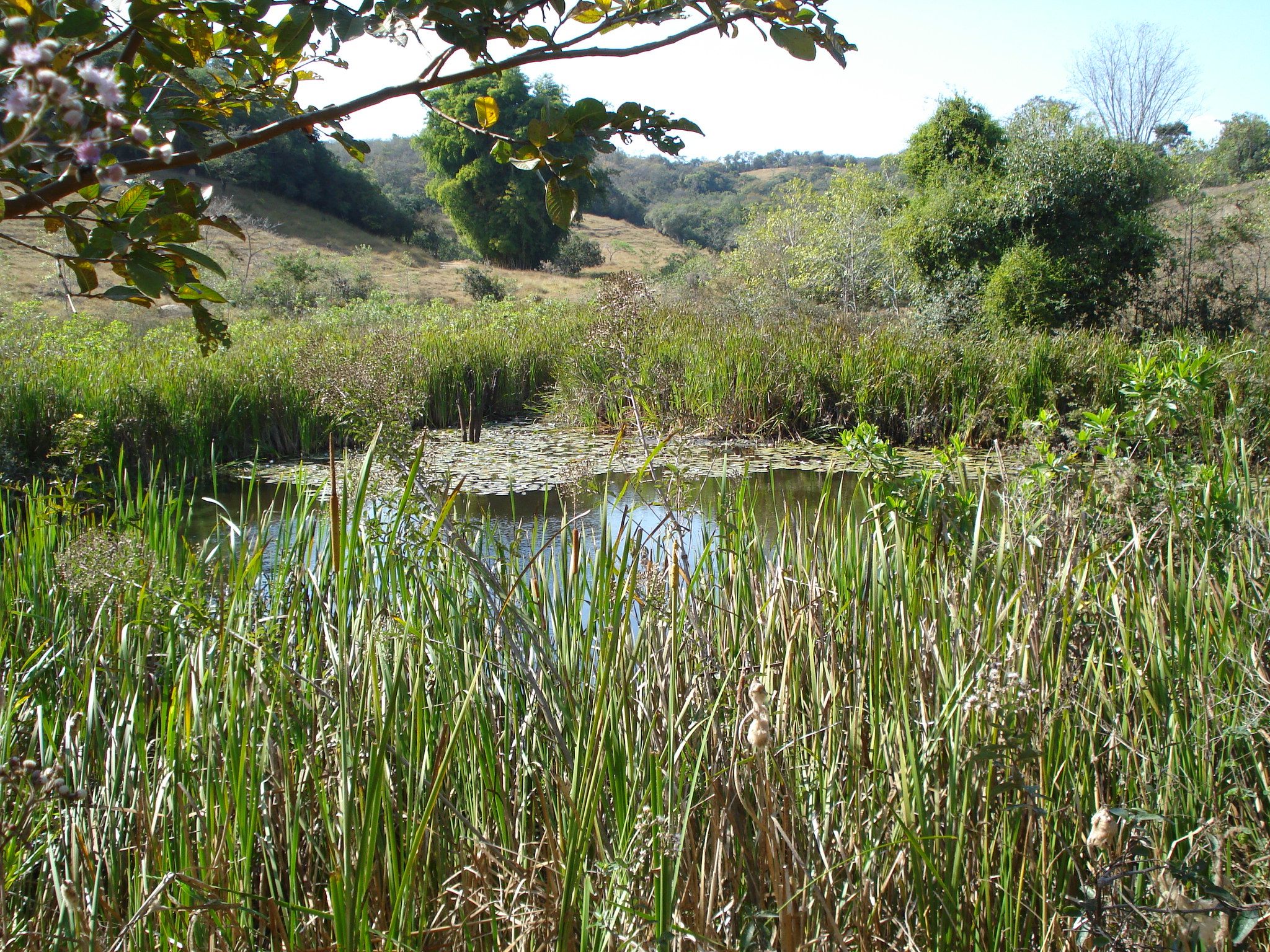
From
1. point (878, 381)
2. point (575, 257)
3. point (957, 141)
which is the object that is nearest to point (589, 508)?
point (878, 381)

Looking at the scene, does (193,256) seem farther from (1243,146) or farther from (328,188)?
(328,188)

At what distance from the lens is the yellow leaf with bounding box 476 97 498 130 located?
112 centimetres

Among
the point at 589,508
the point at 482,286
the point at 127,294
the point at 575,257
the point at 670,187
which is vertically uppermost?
the point at 670,187

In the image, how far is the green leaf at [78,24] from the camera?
651 mm

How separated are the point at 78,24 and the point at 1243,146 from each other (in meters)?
32.8

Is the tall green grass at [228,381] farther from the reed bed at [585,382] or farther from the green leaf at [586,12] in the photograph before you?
the green leaf at [586,12]

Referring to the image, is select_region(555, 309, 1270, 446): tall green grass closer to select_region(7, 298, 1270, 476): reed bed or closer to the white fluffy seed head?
select_region(7, 298, 1270, 476): reed bed

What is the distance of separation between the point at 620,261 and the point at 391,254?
950cm

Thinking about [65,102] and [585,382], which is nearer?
[65,102]

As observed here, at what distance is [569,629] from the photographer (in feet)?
5.46

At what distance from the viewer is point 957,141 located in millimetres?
12984

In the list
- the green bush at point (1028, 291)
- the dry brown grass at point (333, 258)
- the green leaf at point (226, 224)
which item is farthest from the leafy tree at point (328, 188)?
the green leaf at point (226, 224)

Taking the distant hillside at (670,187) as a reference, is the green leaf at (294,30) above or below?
below

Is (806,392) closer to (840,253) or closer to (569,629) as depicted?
(569,629)
